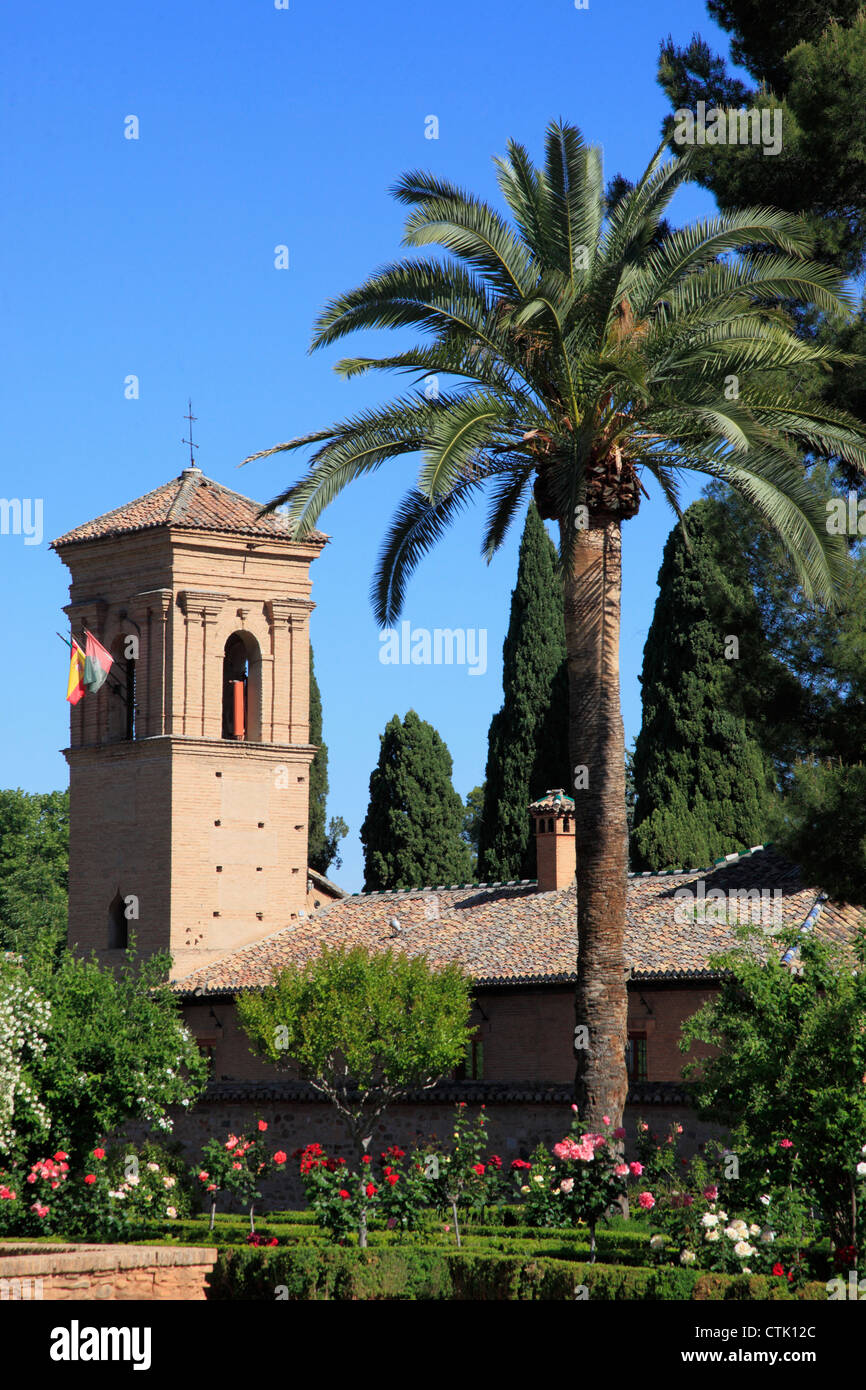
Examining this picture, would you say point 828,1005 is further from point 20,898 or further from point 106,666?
point 20,898

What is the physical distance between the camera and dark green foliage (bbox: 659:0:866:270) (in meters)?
23.9

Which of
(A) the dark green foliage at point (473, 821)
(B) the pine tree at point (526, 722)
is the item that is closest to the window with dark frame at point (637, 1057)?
(B) the pine tree at point (526, 722)

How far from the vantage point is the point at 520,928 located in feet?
101

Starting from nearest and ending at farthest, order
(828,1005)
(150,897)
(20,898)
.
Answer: (828,1005) < (150,897) < (20,898)

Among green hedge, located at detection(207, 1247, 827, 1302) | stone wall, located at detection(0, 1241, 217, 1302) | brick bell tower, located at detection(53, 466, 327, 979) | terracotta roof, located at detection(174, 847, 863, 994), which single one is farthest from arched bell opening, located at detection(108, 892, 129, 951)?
stone wall, located at detection(0, 1241, 217, 1302)

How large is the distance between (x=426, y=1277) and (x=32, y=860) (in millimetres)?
52207

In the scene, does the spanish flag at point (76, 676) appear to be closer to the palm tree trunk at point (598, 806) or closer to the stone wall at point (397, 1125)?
the stone wall at point (397, 1125)

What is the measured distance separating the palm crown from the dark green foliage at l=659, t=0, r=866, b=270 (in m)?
3.42

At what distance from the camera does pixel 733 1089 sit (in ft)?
52.1

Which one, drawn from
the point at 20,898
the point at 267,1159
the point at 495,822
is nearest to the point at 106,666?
the point at 495,822

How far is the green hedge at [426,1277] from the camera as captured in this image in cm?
1471

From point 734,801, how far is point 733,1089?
68.3ft

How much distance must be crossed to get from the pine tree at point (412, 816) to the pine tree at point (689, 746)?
25.0 feet

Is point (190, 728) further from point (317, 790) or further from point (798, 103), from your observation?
point (798, 103)
